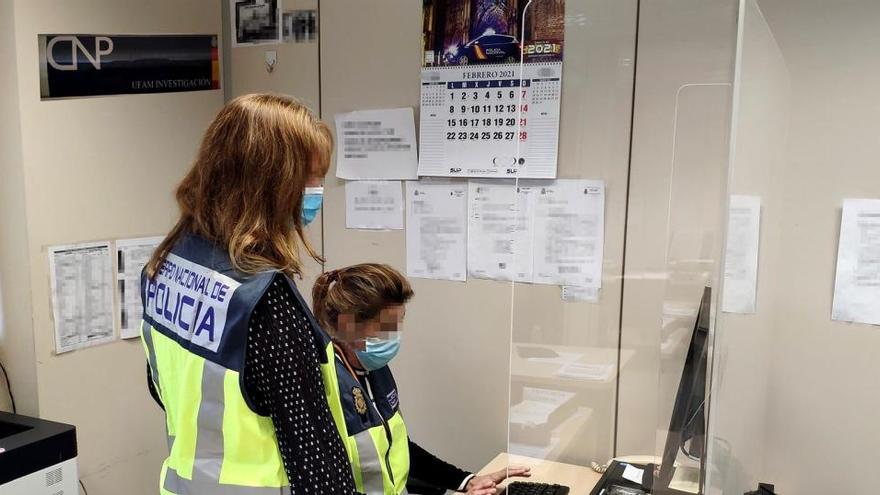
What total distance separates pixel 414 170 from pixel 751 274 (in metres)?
1.08

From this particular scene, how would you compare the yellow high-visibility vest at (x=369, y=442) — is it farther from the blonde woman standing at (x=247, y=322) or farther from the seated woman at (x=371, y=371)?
the blonde woman standing at (x=247, y=322)

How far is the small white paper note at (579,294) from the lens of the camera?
1949 millimetres

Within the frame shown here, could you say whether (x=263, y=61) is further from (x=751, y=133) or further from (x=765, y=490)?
(x=765, y=490)

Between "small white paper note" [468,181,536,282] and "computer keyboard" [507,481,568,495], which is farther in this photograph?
"small white paper note" [468,181,536,282]

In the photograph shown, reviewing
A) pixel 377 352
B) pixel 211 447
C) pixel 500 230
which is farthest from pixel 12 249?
pixel 500 230

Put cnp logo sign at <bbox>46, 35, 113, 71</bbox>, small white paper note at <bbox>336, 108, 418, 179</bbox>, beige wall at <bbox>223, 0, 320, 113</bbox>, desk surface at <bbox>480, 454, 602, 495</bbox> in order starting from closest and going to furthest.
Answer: desk surface at <bbox>480, 454, 602, 495</bbox> → cnp logo sign at <bbox>46, 35, 113, 71</bbox> → small white paper note at <bbox>336, 108, 418, 179</bbox> → beige wall at <bbox>223, 0, 320, 113</bbox>

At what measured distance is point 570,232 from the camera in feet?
6.47

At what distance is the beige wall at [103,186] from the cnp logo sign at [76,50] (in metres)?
0.03

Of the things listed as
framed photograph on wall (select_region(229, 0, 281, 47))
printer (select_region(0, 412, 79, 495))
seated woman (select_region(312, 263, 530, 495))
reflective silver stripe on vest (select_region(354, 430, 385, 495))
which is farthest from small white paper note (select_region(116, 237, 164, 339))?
reflective silver stripe on vest (select_region(354, 430, 385, 495))

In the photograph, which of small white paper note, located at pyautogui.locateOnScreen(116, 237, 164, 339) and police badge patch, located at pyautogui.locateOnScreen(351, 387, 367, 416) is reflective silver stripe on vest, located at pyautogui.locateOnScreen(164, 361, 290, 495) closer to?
police badge patch, located at pyautogui.locateOnScreen(351, 387, 367, 416)

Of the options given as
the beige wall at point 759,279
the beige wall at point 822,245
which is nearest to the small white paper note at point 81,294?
the beige wall at point 759,279

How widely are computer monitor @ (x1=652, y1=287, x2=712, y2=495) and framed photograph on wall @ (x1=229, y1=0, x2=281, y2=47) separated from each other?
171 cm

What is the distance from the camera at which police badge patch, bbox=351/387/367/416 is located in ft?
4.65

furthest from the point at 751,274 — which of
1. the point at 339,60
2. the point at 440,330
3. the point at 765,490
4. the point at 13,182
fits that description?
the point at 13,182
